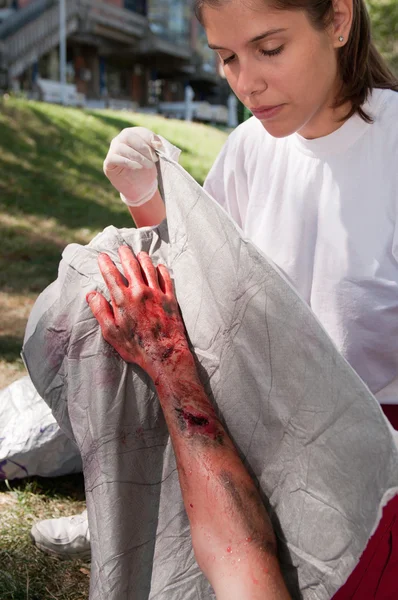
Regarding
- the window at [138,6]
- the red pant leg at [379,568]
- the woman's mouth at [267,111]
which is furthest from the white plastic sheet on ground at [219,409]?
the window at [138,6]

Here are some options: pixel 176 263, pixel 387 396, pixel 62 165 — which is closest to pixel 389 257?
pixel 387 396

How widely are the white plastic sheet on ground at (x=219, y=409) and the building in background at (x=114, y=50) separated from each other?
53.5 ft

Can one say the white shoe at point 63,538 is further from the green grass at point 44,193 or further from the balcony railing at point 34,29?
the balcony railing at point 34,29

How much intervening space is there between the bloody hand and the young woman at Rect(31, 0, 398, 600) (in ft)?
1.22

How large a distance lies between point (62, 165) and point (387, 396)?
6.79 metres

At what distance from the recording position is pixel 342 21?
1599 millimetres

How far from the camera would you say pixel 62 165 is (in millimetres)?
7957

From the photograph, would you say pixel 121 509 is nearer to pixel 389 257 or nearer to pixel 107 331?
pixel 107 331

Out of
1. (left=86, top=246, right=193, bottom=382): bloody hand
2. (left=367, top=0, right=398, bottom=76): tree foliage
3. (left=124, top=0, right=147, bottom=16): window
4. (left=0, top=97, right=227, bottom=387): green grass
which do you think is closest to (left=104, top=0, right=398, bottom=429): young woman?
(left=86, top=246, right=193, bottom=382): bloody hand

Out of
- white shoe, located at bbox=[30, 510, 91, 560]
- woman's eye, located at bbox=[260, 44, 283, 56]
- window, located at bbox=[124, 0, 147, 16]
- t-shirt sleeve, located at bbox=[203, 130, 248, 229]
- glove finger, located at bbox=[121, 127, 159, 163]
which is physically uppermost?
window, located at bbox=[124, 0, 147, 16]

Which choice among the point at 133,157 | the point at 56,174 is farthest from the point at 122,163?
the point at 56,174

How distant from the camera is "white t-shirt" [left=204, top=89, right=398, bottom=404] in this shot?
167cm

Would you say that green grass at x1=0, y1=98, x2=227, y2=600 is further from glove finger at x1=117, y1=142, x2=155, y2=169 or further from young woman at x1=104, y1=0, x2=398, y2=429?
glove finger at x1=117, y1=142, x2=155, y2=169

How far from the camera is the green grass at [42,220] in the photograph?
1.91 meters
